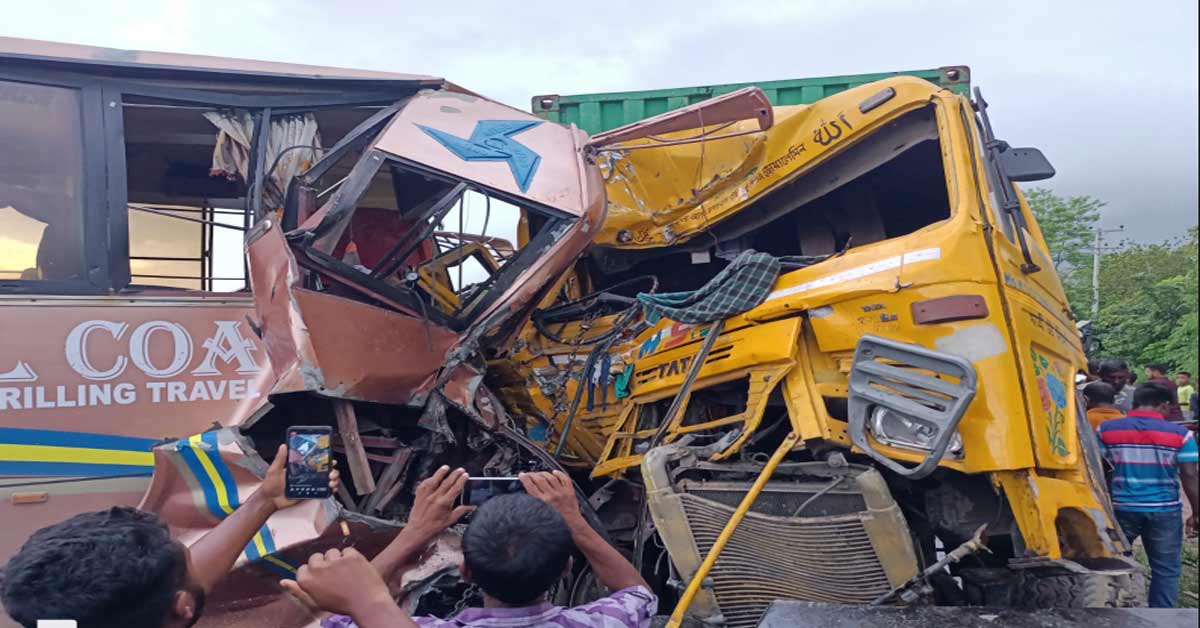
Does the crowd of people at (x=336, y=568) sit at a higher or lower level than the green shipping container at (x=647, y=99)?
lower

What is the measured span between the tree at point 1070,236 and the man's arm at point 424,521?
331cm

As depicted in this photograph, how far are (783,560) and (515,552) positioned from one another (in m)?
1.56

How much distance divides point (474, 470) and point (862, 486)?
63.3 inches

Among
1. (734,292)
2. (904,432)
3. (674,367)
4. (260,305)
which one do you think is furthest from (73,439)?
(904,432)

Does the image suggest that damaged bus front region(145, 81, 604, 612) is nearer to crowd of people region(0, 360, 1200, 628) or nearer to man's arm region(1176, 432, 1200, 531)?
crowd of people region(0, 360, 1200, 628)

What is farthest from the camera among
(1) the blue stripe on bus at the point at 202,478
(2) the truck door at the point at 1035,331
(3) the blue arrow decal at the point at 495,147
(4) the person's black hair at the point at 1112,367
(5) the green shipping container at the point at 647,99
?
(5) the green shipping container at the point at 647,99

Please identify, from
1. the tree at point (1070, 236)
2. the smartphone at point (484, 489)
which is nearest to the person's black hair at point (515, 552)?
the smartphone at point (484, 489)

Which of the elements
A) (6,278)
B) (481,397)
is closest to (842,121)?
(481,397)

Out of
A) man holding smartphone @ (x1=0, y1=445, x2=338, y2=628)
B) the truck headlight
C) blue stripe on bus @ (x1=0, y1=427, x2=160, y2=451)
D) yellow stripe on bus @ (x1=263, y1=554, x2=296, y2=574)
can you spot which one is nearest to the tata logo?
the truck headlight

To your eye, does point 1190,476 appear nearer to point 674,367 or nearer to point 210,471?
point 674,367

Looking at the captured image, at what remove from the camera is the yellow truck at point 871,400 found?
258 centimetres

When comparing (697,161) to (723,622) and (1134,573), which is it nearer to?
(723,622)

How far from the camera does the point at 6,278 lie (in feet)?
9.30

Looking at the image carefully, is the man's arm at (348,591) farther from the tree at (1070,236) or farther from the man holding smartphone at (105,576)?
the tree at (1070,236)
